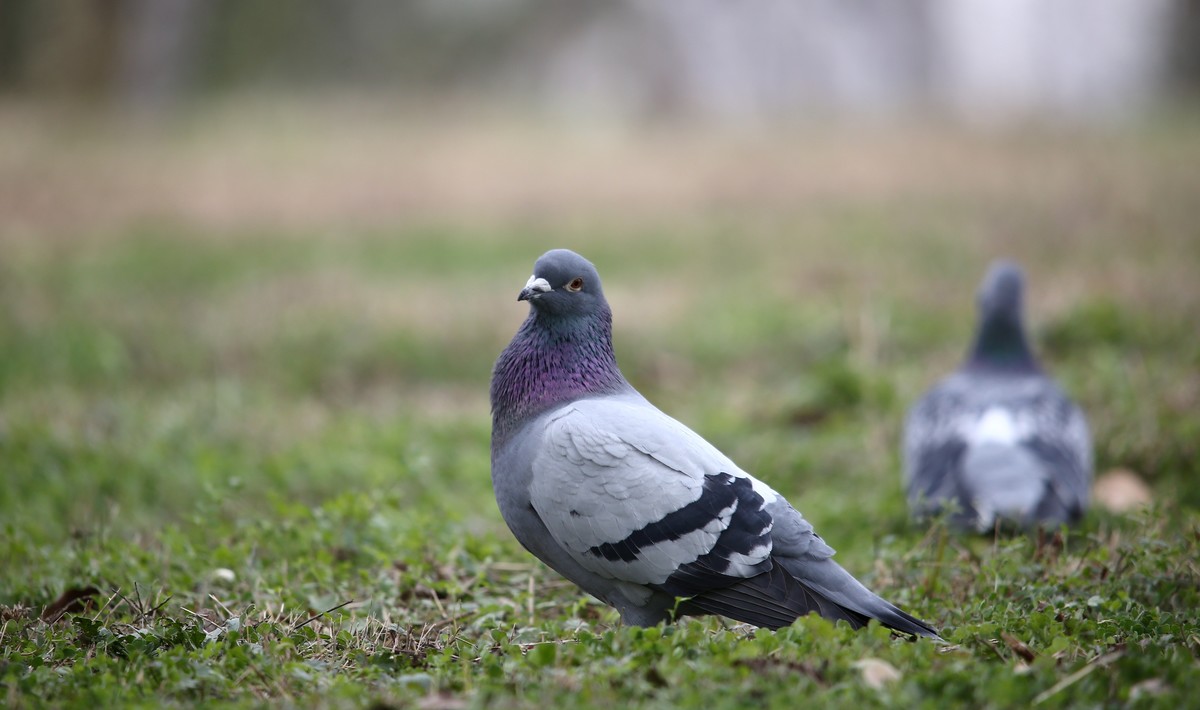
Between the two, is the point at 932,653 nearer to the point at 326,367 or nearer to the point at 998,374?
the point at 998,374

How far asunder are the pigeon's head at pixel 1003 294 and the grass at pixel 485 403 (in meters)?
0.85

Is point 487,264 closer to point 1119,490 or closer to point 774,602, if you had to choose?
point 1119,490

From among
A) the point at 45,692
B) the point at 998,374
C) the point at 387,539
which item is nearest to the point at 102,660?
the point at 45,692

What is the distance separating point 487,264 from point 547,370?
667 cm

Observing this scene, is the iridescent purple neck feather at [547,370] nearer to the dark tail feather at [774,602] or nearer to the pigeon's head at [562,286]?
the pigeon's head at [562,286]

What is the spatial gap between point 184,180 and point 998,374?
9.68 meters

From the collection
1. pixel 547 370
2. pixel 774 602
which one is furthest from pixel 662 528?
pixel 547 370

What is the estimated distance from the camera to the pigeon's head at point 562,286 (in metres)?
3.77

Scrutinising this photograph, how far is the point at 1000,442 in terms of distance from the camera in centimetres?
520

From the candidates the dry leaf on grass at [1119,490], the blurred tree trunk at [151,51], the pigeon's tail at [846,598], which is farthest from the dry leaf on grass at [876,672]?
the blurred tree trunk at [151,51]

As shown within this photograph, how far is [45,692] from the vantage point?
2.98 metres

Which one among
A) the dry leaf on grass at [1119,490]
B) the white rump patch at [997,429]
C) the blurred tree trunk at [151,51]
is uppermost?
the blurred tree trunk at [151,51]

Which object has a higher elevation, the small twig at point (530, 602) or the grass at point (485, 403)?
the grass at point (485, 403)

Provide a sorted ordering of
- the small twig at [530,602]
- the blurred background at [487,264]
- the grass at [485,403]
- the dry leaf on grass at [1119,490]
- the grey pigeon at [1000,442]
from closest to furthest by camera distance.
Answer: the grass at [485,403], the small twig at [530,602], the grey pigeon at [1000,442], the dry leaf on grass at [1119,490], the blurred background at [487,264]
